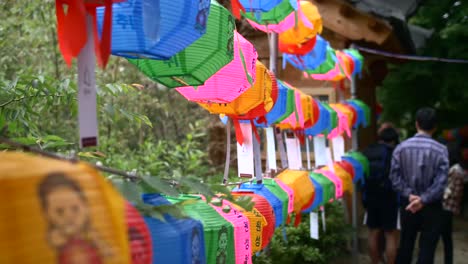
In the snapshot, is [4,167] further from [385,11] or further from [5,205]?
[385,11]

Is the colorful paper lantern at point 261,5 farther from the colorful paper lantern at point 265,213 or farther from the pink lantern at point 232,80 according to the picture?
the colorful paper lantern at point 265,213

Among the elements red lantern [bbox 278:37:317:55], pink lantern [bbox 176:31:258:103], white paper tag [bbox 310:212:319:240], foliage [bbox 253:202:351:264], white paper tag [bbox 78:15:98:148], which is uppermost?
red lantern [bbox 278:37:317:55]

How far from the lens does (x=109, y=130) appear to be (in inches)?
315

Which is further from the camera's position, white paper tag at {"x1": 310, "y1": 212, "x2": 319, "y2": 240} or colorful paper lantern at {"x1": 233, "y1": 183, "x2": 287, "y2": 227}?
white paper tag at {"x1": 310, "y1": 212, "x2": 319, "y2": 240}

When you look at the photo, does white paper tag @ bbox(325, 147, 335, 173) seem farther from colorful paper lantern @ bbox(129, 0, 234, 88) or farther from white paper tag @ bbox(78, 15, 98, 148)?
white paper tag @ bbox(78, 15, 98, 148)

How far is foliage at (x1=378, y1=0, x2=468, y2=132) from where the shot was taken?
27.6 ft

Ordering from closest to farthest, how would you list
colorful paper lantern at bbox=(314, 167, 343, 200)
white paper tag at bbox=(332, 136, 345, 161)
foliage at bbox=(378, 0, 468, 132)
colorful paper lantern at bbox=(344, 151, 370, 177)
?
colorful paper lantern at bbox=(314, 167, 343, 200)
white paper tag at bbox=(332, 136, 345, 161)
colorful paper lantern at bbox=(344, 151, 370, 177)
foliage at bbox=(378, 0, 468, 132)

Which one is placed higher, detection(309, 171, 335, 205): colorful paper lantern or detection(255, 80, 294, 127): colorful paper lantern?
detection(255, 80, 294, 127): colorful paper lantern

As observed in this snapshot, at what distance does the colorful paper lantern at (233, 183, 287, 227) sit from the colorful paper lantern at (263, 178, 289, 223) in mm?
44

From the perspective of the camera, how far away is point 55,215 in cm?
116

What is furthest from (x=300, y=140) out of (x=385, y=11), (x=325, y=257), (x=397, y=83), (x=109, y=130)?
(x=397, y=83)

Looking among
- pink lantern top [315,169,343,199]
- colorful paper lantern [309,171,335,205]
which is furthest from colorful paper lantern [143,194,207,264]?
pink lantern top [315,169,343,199]

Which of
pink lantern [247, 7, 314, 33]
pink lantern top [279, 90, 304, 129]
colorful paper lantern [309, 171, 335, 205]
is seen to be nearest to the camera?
pink lantern [247, 7, 314, 33]

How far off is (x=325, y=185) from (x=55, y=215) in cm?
402
